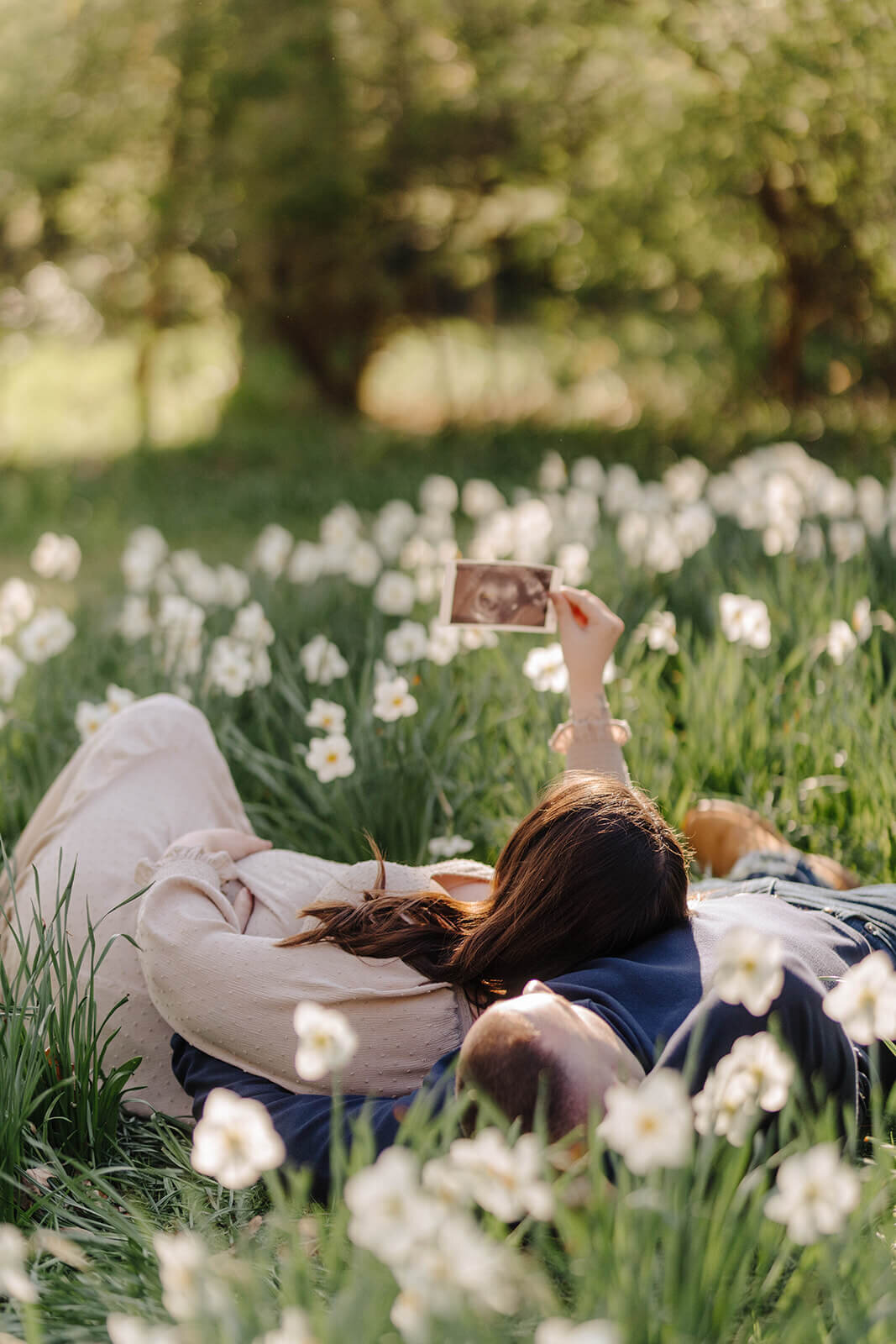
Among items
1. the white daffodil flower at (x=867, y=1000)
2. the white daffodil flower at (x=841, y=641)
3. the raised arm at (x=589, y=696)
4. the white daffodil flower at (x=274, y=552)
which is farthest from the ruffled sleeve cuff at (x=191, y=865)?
the white daffodil flower at (x=274, y=552)

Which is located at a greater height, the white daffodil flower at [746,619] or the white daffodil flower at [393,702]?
the white daffodil flower at [746,619]

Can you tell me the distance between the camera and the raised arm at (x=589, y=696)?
8.23ft

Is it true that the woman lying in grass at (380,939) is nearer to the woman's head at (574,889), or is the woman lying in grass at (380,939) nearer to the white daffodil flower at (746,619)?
the woman's head at (574,889)

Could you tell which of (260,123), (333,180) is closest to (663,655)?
(260,123)

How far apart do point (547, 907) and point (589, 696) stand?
77 centimetres

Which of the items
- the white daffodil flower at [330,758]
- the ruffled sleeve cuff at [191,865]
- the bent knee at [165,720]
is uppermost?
the ruffled sleeve cuff at [191,865]

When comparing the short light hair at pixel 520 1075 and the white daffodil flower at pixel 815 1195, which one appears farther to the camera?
the short light hair at pixel 520 1075

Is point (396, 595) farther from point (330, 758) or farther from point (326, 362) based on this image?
point (326, 362)

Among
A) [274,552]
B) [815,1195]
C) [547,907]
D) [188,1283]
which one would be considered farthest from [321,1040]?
[274,552]

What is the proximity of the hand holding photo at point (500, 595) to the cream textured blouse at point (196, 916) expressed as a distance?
0.28m

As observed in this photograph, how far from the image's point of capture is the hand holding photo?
2643 mm

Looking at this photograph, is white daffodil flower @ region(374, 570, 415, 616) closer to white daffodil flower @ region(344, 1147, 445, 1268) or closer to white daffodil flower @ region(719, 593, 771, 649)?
white daffodil flower @ region(719, 593, 771, 649)

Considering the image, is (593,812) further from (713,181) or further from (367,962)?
(713,181)

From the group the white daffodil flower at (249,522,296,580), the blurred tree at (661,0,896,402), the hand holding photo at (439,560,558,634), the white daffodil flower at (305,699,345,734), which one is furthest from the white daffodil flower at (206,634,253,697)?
the blurred tree at (661,0,896,402)
